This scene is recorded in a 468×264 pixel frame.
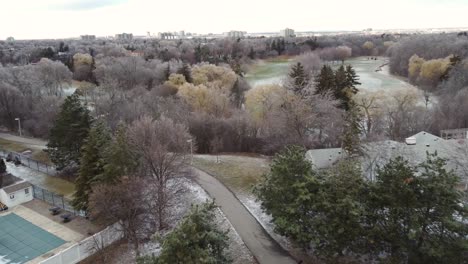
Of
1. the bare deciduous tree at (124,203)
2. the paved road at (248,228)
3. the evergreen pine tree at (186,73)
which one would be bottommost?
the paved road at (248,228)

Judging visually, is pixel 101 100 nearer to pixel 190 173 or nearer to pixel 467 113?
pixel 190 173

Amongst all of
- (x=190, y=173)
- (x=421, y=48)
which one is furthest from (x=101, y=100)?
(x=421, y=48)

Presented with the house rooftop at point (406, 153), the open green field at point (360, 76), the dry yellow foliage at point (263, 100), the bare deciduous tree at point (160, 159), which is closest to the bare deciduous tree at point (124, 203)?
the bare deciduous tree at point (160, 159)

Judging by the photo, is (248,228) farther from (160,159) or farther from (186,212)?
(160,159)

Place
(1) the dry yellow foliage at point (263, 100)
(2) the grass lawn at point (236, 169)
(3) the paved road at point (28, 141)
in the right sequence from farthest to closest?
(1) the dry yellow foliage at point (263, 100), (3) the paved road at point (28, 141), (2) the grass lawn at point (236, 169)

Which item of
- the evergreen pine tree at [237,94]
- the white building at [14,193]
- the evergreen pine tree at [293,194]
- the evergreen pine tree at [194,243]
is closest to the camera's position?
the evergreen pine tree at [194,243]

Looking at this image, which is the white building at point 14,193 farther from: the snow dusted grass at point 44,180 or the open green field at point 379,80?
the open green field at point 379,80

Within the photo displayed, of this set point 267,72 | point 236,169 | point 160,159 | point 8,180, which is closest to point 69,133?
point 8,180
